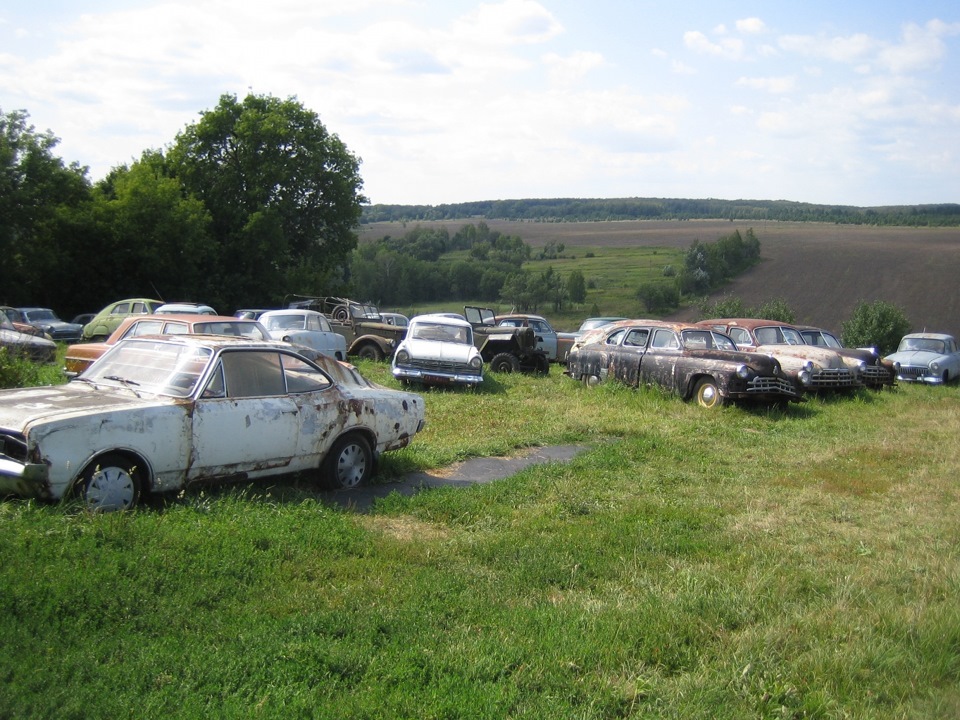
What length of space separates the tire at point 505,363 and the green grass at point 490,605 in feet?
37.2

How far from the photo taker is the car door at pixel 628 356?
16.2 meters

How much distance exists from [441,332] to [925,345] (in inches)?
566

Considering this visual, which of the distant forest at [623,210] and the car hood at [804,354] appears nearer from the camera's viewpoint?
the car hood at [804,354]

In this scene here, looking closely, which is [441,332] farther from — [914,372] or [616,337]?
[914,372]

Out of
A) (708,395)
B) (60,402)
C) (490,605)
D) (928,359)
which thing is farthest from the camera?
(928,359)

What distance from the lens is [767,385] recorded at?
14.4 m

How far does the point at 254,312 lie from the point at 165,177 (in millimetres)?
15870

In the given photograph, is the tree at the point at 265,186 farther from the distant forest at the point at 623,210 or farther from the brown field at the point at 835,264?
the distant forest at the point at 623,210

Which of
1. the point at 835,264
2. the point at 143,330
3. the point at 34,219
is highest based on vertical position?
the point at 34,219

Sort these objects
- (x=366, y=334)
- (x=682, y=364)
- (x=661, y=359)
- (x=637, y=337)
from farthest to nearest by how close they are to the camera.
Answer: (x=366, y=334), (x=637, y=337), (x=661, y=359), (x=682, y=364)

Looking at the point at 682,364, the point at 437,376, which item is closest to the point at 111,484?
the point at 437,376

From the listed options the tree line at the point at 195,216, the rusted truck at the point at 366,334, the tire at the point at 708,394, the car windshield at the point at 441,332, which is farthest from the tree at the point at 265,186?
the tire at the point at 708,394

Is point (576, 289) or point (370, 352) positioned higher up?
point (576, 289)

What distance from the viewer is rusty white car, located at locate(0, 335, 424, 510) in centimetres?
595
